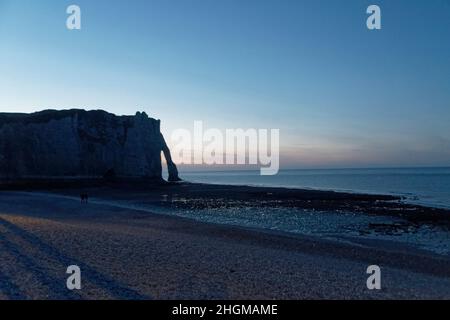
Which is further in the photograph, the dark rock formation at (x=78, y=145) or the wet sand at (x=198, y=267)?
the dark rock formation at (x=78, y=145)

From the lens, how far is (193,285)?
1010 centimetres

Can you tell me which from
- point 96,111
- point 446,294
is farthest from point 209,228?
point 96,111

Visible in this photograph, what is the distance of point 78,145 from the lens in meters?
71.1

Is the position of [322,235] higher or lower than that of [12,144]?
lower

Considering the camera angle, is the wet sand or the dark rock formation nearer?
the wet sand

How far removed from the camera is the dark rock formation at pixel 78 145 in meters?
64.7

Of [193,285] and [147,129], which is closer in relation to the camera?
[193,285]

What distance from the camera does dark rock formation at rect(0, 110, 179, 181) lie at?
64688 mm

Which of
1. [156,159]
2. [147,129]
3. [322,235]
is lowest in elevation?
[322,235]

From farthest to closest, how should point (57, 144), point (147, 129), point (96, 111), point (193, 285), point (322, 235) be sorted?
point (147, 129), point (96, 111), point (57, 144), point (322, 235), point (193, 285)

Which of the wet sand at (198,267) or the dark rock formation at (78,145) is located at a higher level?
the dark rock formation at (78,145)

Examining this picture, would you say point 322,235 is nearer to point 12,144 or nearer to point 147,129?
point 12,144

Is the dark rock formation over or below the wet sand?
over
